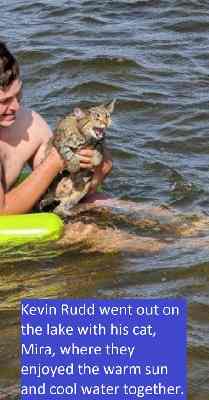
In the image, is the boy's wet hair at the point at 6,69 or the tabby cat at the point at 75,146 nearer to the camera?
Answer: the boy's wet hair at the point at 6,69

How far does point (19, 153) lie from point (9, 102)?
1.77 feet

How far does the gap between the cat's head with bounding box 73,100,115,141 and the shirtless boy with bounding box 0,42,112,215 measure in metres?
0.15

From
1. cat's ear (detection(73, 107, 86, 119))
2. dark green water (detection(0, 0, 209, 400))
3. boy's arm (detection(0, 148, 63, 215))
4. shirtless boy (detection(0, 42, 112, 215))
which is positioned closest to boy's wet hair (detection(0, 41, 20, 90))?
shirtless boy (detection(0, 42, 112, 215))

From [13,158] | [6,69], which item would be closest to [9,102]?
[6,69]

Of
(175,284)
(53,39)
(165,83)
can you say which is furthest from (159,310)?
(53,39)

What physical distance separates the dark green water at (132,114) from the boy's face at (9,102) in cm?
77

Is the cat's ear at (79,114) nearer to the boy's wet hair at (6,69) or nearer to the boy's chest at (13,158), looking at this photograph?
the boy's wet hair at (6,69)

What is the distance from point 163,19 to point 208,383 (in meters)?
7.78

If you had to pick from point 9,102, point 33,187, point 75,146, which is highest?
point 9,102

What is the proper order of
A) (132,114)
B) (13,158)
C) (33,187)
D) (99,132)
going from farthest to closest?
(132,114)
(13,158)
(33,187)
(99,132)

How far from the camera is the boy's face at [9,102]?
504 centimetres

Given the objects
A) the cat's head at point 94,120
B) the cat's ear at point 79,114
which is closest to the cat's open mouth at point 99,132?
the cat's head at point 94,120

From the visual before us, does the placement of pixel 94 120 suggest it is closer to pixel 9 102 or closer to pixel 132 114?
pixel 9 102

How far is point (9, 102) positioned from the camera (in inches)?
199
